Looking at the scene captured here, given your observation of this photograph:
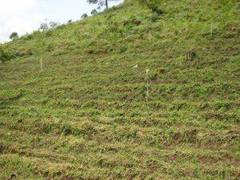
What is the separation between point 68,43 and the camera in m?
30.8

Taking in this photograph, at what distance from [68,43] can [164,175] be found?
16.7 meters

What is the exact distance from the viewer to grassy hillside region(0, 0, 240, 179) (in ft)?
54.9

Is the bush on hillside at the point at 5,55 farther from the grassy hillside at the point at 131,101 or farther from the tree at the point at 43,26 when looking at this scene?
the tree at the point at 43,26

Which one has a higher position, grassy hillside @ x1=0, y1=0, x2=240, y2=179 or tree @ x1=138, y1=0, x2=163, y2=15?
tree @ x1=138, y1=0, x2=163, y2=15

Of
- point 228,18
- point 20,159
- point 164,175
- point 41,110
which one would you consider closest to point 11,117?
point 41,110

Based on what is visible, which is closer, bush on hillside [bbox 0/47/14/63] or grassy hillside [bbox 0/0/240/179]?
grassy hillside [bbox 0/0/240/179]

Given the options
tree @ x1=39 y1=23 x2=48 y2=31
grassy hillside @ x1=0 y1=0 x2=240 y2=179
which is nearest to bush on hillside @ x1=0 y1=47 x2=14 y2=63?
grassy hillside @ x1=0 y1=0 x2=240 y2=179

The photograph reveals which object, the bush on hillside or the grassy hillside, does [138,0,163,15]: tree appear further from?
the bush on hillside

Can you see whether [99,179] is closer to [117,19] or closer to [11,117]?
[11,117]

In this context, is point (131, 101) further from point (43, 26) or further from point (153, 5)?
point (43, 26)

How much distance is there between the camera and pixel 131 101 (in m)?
21.0

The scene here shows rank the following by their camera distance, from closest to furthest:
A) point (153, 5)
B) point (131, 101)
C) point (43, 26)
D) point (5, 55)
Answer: point (131, 101)
point (5, 55)
point (153, 5)
point (43, 26)

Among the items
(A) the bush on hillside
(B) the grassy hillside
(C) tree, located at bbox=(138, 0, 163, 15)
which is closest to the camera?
(B) the grassy hillside

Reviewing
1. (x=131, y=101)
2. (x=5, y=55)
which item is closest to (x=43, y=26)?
(x=5, y=55)
